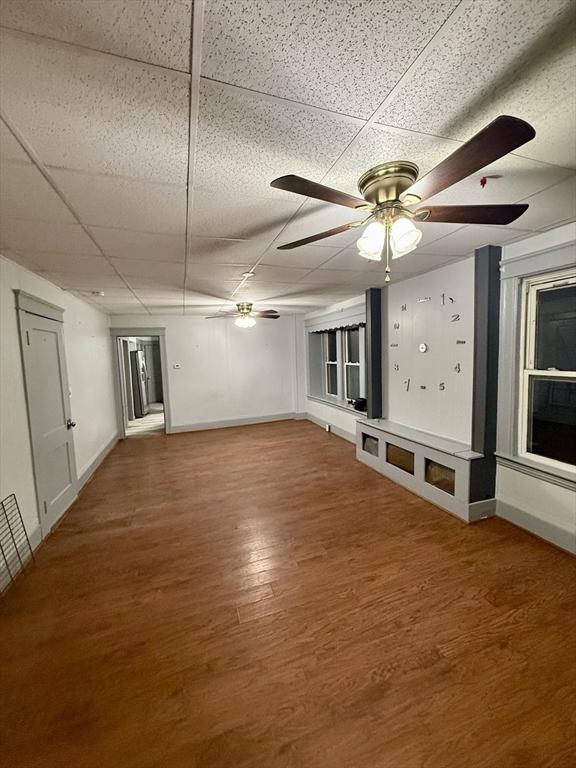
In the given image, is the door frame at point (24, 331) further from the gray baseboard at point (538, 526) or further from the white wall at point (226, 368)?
the gray baseboard at point (538, 526)

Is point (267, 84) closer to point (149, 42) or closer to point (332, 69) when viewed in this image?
point (332, 69)

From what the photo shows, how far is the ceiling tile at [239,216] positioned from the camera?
178 cm

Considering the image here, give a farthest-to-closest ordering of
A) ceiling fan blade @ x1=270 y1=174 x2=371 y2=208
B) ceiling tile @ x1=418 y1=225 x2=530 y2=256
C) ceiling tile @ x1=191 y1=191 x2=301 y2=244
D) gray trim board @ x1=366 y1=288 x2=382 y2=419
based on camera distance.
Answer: gray trim board @ x1=366 y1=288 x2=382 y2=419
ceiling tile @ x1=418 y1=225 x2=530 y2=256
ceiling tile @ x1=191 y1=191 x2=301 y2=244
ceiling fan blade @ x1=270 y1=174 x2=371 y2=208

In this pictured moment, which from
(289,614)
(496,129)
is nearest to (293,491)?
(289,614)

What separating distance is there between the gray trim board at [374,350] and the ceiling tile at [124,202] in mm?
3137

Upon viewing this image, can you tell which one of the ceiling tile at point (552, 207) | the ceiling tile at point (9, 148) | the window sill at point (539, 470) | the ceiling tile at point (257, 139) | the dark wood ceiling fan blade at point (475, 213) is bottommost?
the window sill at point (539, 470)

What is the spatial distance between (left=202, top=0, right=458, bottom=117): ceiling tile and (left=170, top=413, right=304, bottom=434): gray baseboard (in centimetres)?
628

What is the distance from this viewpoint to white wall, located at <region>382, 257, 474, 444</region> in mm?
3203

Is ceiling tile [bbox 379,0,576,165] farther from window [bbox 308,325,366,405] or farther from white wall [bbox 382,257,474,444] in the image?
window [bbox 308,325,366,405]

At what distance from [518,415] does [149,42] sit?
3.41 metres

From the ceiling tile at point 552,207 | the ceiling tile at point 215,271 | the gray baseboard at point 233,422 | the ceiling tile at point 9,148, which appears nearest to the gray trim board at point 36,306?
the ceiling tile at point 215,271

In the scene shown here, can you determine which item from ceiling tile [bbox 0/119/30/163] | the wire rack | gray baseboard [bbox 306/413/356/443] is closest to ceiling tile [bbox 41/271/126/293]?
ceiling tile [bbox 0/119/30/163]

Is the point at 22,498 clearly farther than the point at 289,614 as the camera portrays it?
Yes

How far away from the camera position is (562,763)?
122 centimetres
